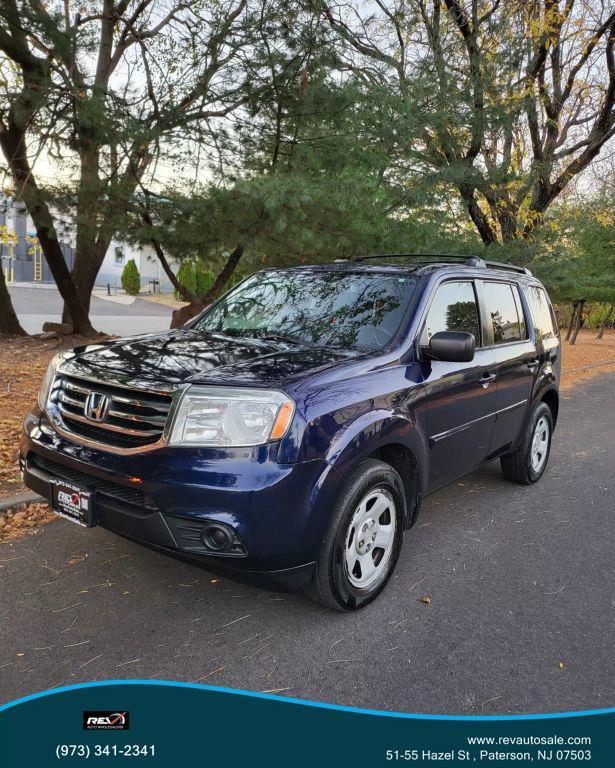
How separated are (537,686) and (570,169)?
14.8 metres

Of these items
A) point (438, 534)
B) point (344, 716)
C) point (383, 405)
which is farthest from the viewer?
point (438, 534)

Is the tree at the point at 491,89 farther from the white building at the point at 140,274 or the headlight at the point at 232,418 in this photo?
the white building at the point at 140,274

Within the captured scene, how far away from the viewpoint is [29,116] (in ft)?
24.6

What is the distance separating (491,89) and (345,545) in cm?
1056

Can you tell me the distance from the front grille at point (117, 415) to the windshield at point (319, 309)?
111 cm

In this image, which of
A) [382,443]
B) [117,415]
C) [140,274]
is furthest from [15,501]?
[140,274]

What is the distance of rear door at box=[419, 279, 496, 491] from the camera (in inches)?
151

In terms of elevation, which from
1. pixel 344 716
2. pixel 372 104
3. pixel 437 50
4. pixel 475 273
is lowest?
pixel 344 716

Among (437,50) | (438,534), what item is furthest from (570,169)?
(438,534)

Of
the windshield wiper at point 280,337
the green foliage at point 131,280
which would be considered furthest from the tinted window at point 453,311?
the green foliage at point 131,280

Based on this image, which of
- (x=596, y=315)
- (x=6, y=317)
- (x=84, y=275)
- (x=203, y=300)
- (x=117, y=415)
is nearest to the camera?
(x=117, y=415)

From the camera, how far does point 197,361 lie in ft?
10.8

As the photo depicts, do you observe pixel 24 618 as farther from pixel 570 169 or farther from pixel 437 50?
pixel 570 169

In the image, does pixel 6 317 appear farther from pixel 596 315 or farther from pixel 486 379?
pixel 596 315
